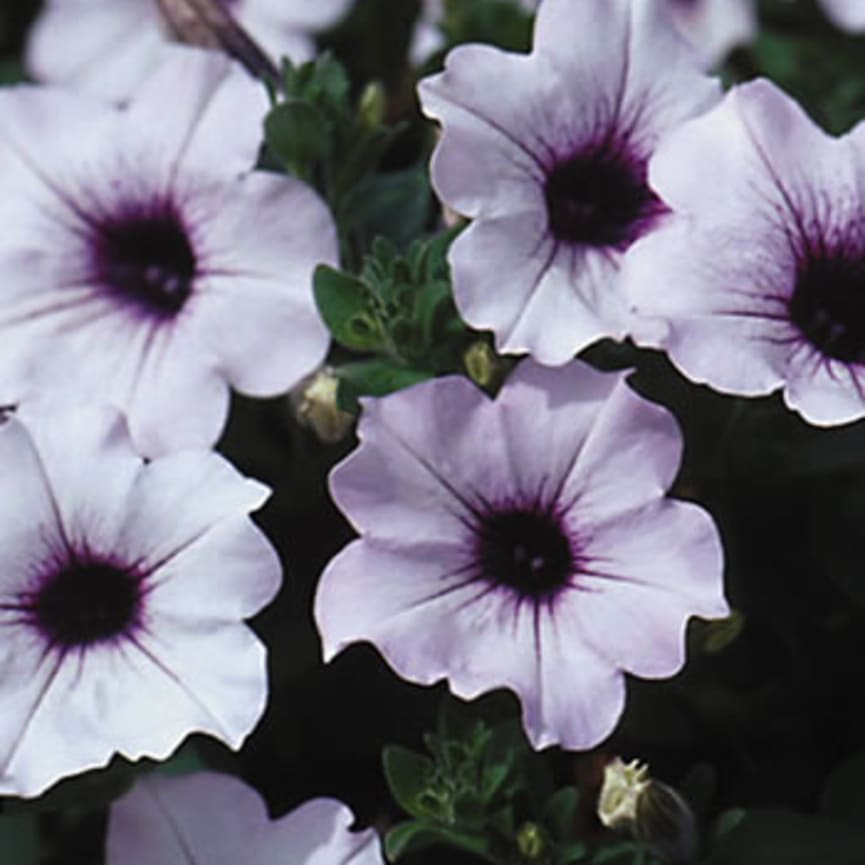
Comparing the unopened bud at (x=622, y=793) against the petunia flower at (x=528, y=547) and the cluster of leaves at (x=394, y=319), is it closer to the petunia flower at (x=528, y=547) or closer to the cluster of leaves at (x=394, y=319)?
the petunia flower at (x=528, y=547)

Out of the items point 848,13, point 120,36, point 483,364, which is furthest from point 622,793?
point 120,36

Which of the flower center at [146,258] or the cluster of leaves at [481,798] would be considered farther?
the flower center at [146,258]

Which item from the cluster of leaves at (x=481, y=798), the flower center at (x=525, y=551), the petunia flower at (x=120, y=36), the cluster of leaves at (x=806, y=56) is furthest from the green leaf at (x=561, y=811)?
the petunia flower at (x=120, y=36)

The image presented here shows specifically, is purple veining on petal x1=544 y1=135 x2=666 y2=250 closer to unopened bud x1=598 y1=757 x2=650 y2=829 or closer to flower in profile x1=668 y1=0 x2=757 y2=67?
unopened bud x1=598 y1=757 x2=650 y2=829

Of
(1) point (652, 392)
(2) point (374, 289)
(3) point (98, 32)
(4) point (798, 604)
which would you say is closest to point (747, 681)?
(4) point (798, 604)

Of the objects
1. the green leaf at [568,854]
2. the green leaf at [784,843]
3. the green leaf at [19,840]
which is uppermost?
the green leaf at [568,854]

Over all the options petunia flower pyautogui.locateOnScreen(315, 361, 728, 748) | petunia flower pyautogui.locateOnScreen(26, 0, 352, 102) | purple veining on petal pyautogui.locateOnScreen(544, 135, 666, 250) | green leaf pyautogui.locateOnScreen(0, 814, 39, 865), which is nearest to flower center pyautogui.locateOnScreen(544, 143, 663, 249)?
purple veining on petal pyautogui.locateOnScreen(544, 135, 666, 250)

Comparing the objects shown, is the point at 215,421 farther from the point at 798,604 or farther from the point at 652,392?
the point at 798,604
